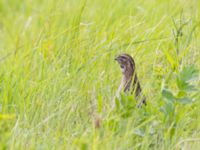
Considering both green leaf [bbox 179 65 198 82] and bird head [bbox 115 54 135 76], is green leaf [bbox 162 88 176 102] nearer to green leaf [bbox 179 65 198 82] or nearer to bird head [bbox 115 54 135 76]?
green leaf [bbox 179 65 198 82]

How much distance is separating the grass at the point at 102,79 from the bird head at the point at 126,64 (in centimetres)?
15

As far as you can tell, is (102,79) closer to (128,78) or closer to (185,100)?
(128,78)

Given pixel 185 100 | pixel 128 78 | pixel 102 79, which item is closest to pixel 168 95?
pixel 185 100

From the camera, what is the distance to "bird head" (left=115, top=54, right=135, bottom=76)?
4910mm

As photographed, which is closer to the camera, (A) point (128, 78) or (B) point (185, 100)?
(B) point (185, 100)

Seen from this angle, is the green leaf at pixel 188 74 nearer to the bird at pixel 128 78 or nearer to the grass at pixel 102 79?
the grass at pixel 102 79

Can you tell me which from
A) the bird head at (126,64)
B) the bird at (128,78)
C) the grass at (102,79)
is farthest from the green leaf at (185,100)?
the bird head at (126,64)

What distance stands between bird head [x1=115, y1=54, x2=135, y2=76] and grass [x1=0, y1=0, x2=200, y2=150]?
0.49ft

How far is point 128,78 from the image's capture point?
491cm

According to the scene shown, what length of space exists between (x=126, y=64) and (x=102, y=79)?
0.34 metres

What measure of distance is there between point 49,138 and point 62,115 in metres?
0.34

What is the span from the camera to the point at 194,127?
4660mm

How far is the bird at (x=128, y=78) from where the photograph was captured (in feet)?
15.8

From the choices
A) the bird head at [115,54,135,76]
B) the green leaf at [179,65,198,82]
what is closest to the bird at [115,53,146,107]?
the bird head at [115,54,135,76]
